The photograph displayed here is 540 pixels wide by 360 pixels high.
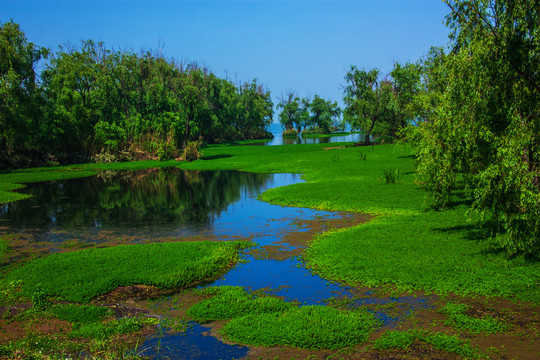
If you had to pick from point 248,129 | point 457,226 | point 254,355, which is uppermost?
point 248,129

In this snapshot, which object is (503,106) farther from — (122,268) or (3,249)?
(3,249)

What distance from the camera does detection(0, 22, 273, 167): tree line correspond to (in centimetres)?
4250

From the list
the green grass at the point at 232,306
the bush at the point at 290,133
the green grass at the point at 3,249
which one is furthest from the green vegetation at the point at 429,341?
the bush at the point at 290,133

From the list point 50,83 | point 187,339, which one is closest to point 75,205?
point 187,339

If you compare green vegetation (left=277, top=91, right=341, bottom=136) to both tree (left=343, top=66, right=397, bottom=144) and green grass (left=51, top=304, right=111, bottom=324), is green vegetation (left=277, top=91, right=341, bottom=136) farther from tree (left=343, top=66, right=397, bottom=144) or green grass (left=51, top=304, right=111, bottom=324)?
green grass (left=51, top=304, right=111, bottom=324)

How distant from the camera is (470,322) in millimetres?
9672

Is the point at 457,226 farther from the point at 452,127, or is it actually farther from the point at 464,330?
the point at 464,330

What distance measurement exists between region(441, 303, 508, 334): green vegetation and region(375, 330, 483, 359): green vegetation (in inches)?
26.8

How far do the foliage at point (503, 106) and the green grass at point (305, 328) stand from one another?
524cm

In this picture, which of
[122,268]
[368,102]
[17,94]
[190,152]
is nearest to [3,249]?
[122,268]

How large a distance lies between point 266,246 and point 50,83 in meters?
45.3

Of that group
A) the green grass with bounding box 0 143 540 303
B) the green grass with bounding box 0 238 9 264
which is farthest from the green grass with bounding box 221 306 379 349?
the green grass with bounding box 0 238 9 264

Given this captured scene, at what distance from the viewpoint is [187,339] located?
31.7ft

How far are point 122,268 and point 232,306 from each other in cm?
476
